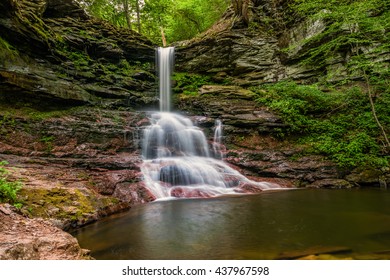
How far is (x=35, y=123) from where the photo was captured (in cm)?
888

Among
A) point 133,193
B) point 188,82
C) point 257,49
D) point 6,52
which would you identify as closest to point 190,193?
point 133,193

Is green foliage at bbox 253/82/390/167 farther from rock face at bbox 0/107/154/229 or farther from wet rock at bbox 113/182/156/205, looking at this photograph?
rock face at bbox 0/107/154/229

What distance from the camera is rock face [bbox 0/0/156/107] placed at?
31.0 feet

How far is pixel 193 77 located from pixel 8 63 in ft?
31.2

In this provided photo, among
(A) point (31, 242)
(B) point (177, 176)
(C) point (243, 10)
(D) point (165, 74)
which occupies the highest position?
(C) point (243, 10)

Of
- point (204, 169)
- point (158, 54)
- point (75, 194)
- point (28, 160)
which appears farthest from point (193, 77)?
point (75, 194)

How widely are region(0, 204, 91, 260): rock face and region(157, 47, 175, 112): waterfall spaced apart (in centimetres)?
1122

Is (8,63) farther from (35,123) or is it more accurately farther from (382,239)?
(382,239)

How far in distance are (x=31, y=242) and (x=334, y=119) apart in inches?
481

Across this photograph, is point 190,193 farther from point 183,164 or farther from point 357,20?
point 357,20

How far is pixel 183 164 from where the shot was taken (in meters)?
9.02

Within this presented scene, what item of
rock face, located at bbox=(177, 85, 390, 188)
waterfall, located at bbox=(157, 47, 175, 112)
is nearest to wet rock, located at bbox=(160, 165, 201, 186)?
rock face, located at bbox=(177, 85, 390, 188)

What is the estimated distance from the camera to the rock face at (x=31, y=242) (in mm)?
2361

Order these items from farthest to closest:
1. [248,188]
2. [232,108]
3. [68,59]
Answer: [232,108]
[68,59]
[248,188]
